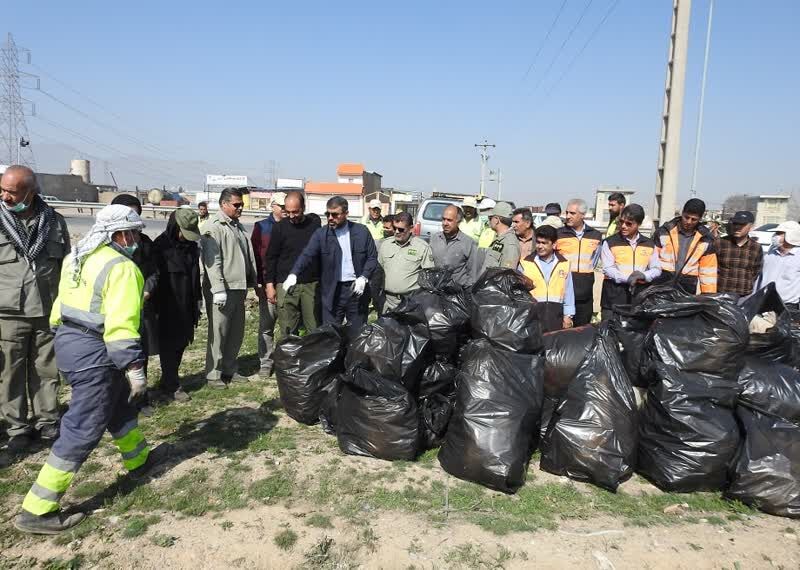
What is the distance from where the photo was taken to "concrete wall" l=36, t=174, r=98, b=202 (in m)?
42.8

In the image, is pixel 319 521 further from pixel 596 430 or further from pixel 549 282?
pixel 549 282

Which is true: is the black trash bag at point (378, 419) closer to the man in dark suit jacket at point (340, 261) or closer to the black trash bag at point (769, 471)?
the man in dark suit jacket at point (340, 261)

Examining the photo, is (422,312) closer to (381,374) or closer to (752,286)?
(381,374)

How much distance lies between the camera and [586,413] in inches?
122

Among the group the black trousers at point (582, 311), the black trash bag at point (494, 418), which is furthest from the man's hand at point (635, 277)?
the black trash bag at point (494, 418)

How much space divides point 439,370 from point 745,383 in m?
1.95

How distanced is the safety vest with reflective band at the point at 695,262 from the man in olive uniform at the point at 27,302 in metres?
4.78

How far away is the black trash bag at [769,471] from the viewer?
2848 millimetres

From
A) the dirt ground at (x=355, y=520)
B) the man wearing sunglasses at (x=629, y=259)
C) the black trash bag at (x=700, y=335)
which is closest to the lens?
the dirt ground at (x=355, y=520)

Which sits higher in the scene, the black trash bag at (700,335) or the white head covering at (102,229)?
the white head covering at (102,229)

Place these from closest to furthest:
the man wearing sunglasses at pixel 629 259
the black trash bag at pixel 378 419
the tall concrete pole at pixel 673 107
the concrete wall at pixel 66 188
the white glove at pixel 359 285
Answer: the black trash bag at pixel 378 419 < the man wearing sunglasses at pixel 629 259 < the white glove at pixel 359 285 < the tall concrete pole at pixel 673 107 < the concrete wall at pixel 66 188

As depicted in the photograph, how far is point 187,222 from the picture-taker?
4.14 metres

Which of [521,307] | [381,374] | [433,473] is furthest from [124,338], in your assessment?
[521,307]

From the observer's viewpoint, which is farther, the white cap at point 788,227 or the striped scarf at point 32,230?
the white cap at point 788,227
